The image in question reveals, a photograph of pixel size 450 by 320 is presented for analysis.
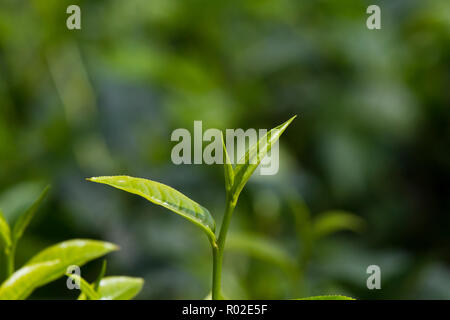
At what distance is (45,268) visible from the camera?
0.42m

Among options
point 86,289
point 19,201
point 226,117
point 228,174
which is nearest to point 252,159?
point 228,174

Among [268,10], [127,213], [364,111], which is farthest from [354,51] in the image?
[127,213]

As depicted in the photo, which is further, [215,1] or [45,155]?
[215,1]

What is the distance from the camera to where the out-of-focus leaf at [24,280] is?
15.9 inches

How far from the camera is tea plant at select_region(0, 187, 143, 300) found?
41 cm

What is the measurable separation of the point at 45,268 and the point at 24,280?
0.7 inches

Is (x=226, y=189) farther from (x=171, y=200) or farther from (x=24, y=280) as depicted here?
(x=24, y=280)

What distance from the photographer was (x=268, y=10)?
161 centimetres

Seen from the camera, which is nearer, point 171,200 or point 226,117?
point 171,200

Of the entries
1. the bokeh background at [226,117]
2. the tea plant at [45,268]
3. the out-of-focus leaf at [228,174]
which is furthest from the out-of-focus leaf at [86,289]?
the bokeh background at [226,117]

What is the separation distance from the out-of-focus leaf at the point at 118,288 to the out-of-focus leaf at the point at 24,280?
1.9 inches

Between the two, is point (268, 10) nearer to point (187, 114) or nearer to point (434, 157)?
point (187, 114)

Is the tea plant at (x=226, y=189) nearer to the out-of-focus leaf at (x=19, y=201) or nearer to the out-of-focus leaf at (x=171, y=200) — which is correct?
the out-of-focus leaf at (x=171, y=200)
